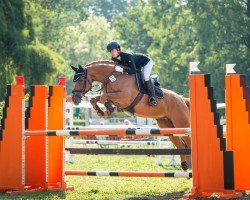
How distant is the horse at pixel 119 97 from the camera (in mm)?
9742

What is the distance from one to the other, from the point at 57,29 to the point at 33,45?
28.9 m

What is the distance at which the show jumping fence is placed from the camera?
6.68m

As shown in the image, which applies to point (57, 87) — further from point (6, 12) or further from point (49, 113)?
point (6, 12)

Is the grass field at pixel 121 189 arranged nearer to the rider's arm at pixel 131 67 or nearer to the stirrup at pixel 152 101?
the stirrup at pixel 152 101

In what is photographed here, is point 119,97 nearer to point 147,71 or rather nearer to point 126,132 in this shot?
point 147,71

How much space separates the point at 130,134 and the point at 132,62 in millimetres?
2639

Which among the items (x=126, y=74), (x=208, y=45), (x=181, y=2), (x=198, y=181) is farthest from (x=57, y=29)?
(x=198, y=181)

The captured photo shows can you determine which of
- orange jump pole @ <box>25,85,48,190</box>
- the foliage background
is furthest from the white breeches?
the foliage background

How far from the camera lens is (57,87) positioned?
8562mm

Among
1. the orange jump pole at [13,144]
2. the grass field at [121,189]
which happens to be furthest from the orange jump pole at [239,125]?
the orange jump pole at [13,144]

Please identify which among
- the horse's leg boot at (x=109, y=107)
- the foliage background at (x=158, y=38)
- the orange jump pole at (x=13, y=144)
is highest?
the foliage background at (x=158, y=38)

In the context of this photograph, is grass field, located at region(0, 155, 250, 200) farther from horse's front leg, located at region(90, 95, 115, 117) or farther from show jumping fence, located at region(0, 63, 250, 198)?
horse's front leg, located at region(90, 95, 115, 117)

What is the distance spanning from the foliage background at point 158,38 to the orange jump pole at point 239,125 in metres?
15.4

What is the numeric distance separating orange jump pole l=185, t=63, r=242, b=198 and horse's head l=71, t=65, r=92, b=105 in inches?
122
